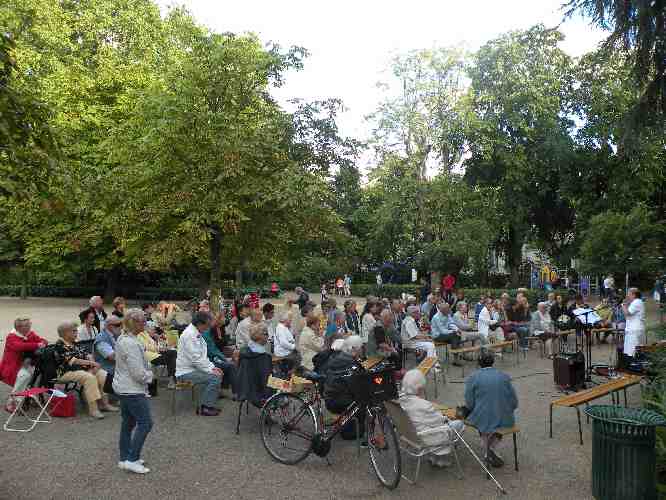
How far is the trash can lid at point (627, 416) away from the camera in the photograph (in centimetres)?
525

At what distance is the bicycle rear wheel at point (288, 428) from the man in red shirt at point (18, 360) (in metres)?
3.91

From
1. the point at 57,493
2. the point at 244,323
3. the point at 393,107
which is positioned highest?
the point at 393,107

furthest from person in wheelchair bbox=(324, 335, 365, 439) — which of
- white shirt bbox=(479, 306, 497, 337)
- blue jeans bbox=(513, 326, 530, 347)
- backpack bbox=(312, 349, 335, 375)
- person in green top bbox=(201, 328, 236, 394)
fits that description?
blue jeans bbox=(513, 326, 530, 347)

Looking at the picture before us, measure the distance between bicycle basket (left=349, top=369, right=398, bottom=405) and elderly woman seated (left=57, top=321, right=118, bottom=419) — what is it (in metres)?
4.31

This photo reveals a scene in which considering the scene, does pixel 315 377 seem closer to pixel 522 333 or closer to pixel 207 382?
pixel 207 382

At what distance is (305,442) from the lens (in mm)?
6633

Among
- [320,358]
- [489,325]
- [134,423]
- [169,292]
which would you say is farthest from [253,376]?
[169,292]

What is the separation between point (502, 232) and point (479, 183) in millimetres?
3578

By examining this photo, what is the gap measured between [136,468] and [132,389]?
85 cm

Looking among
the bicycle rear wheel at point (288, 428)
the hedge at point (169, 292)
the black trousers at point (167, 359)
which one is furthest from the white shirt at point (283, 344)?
the hedge at point (169, 292)

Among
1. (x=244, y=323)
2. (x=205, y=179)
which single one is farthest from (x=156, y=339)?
(x=205, y=179)

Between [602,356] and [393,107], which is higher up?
[393,107]

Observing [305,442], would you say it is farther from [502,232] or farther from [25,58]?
[502,232]

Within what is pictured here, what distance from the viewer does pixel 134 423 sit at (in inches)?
249
